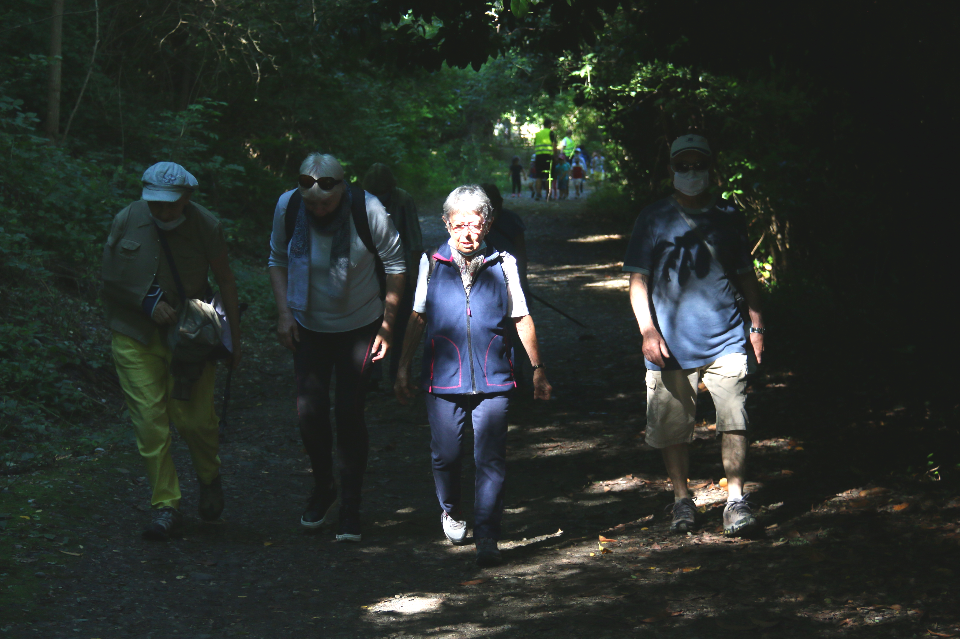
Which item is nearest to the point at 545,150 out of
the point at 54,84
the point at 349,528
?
the point at 54,84

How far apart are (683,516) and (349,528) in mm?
1857

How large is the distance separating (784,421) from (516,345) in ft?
10.0

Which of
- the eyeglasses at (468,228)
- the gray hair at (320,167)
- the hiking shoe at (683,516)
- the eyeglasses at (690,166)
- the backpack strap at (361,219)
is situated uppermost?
the gray hair at (320,167)

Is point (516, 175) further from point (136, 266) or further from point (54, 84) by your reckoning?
point (136, 266)

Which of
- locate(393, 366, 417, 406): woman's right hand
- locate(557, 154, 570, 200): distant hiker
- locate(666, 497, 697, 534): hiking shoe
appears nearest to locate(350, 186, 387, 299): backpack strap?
locate(393, 366, 417, 406): woman's right hand

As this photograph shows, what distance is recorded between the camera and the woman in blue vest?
4.94m

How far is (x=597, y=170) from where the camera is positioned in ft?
119

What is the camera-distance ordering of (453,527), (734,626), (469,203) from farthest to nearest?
(453,527), (469,203), (734,626)

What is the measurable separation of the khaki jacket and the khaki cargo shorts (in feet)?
8.68

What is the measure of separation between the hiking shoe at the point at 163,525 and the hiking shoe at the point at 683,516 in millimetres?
2745

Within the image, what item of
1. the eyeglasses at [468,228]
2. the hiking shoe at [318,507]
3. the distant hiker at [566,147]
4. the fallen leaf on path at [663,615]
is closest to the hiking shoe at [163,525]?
the hiking shoe at [318,507]

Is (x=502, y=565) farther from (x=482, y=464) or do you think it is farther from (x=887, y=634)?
(x=887, y=634)

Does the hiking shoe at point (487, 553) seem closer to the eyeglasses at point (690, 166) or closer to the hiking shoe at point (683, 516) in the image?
the hiking shoe at point (683, 516)

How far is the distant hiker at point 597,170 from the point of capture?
3272 centimetres
